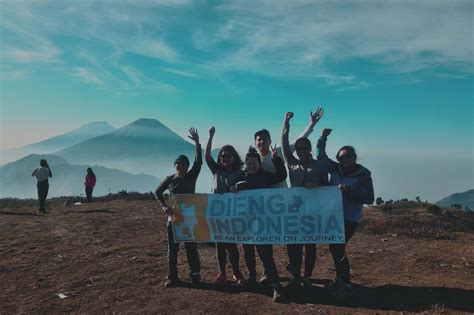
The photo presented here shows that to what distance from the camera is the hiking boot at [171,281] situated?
7117mm

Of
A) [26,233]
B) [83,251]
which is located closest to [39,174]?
[26,233]

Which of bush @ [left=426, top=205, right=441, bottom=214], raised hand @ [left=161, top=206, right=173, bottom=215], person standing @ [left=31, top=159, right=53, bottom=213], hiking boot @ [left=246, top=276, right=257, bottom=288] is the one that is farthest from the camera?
person standing @ [left=31, top=159, right=53, bottom=213]

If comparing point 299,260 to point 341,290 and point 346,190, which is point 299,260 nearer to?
point 341,290

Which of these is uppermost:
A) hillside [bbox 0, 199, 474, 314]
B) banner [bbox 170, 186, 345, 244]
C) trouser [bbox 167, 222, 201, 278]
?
banner [bbox 170, 186, 345, 244]

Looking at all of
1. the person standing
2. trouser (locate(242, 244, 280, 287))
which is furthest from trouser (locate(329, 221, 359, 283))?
the person standing

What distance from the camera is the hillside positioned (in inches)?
239

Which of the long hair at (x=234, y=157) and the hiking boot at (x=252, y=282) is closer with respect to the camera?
the long hair at (x=234, y=157)

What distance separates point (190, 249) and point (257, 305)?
6.23 ft

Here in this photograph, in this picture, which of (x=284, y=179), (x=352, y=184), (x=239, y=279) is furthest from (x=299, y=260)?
(x=352, y=184)

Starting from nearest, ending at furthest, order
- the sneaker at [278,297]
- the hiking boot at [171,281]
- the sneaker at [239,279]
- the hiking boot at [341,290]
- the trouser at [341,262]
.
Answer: the sneaker at [278,297], the hiking boot at [341,290], the trouser at [341,262], the sneaker at [239,279], the hiking boot at [171,281]

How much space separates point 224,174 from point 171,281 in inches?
94.1

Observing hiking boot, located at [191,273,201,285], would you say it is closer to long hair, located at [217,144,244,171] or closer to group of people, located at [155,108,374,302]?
group of people, located at [155,108,374,302]

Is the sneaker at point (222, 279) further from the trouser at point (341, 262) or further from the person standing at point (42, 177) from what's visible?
the person standing at point (42, 177)

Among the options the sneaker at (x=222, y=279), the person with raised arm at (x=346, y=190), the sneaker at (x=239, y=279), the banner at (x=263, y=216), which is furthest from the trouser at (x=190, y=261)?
the person with raised arm at (x=346, y=190)
